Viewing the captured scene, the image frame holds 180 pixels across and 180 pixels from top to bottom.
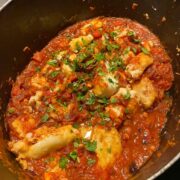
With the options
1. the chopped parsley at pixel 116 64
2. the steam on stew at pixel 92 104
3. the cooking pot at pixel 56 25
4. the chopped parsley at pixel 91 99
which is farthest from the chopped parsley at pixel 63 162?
the chopped parsley at pixel 116 64

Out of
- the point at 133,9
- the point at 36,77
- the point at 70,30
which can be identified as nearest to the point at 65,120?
the point at 36,77

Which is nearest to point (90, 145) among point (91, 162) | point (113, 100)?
point (91, 162)

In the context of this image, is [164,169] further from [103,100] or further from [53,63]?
[53,63]

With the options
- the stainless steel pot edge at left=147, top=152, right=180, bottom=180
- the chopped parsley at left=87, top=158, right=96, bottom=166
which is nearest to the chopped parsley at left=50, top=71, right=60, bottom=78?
the chopped parsley at left=87, top=158, right=96, bottom=166

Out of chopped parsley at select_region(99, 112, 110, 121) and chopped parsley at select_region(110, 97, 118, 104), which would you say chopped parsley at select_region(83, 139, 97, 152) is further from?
chopped parsley at select_region(110, 97, 118, 104)

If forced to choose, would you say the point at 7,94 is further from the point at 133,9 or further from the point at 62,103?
the point at 133,9

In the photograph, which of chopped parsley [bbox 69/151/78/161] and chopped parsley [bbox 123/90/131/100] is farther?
chopped parsley [bbox 123/90/131/100]
